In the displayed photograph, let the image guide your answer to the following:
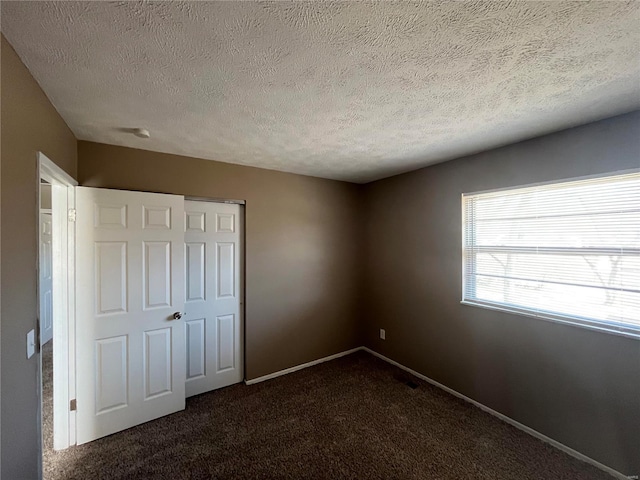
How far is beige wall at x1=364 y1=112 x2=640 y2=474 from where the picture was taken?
179 cm

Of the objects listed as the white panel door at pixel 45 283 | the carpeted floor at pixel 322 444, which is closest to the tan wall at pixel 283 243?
the carpeted floor at pixel 322 444

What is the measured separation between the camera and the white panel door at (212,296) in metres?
2.73

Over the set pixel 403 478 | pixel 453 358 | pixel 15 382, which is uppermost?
pixel 15 382

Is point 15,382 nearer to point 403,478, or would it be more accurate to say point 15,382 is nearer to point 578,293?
point 403,478

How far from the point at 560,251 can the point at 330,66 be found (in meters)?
2.21

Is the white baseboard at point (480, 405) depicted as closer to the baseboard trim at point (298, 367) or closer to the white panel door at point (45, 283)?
the baseboard trim at point (298, 367)

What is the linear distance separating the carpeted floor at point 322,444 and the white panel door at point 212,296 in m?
0.26

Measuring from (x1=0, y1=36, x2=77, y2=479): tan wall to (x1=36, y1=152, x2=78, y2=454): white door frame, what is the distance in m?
0.82

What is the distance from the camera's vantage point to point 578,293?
6.51 feet

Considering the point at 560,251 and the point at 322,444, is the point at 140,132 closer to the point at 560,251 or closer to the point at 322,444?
the point at 322,444

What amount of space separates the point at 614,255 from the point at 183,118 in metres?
3.12

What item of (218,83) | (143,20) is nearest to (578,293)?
(218,83)

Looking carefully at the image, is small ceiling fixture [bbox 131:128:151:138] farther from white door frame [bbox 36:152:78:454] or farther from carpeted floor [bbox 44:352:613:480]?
carpeted floor [bbox 44:352:613:480]

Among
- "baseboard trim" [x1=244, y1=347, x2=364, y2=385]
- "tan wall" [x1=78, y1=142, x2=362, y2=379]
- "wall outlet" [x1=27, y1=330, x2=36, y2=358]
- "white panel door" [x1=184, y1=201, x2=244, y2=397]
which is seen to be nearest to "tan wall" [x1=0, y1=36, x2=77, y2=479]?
"wall outlet" [x1=27, y1=330, x2=36, y2=358]
